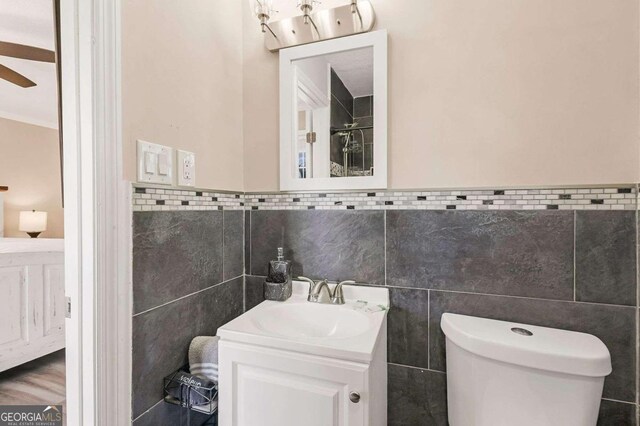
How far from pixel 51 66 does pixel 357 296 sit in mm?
2798

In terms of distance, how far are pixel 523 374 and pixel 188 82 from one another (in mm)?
1417

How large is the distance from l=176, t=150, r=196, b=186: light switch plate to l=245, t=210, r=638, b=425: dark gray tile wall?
405mm

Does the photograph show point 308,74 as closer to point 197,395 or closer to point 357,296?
point 357,296

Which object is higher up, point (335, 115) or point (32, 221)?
point (335, 115)

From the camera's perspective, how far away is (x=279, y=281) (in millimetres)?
1277

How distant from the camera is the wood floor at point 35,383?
1.74 meters

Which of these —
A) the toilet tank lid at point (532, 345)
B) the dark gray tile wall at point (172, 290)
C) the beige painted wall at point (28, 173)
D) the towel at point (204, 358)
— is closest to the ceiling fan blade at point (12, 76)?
the beige painted wall at point (28, 173)

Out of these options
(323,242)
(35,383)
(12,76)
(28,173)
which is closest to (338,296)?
(323,242)

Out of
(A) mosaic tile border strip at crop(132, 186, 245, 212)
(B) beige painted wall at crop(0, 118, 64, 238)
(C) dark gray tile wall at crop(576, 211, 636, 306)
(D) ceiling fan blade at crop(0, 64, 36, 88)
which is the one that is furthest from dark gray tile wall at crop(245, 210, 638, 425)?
(B) beige painted wall at crop(0, 118, 64, 238)

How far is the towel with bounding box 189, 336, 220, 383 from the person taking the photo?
1.03 m

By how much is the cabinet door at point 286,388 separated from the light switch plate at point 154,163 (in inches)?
21.7

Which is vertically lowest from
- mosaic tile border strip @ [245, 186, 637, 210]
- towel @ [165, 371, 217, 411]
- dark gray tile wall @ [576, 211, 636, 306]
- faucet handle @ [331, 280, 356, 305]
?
towel @ [165, 371, 217, 411]

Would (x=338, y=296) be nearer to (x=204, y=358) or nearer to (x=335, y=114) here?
(x=204, y=358)

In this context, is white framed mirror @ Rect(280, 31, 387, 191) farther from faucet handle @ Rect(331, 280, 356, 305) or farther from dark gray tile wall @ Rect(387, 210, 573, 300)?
faucet handle @ Rect(331, 280, 356, 305)
